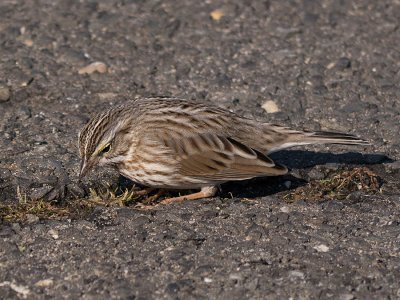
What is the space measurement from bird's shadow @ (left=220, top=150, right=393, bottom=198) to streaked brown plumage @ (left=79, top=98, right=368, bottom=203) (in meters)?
0.26

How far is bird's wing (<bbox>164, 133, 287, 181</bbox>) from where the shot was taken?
723 centimetres

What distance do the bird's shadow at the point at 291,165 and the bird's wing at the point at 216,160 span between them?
0.93ft

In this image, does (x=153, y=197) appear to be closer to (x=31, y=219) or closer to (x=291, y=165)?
(x=31, y=219)

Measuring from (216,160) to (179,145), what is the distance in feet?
1.02

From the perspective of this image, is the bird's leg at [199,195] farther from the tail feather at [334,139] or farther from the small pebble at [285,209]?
the tail feather at [334,139]

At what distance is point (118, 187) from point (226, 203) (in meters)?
0.90

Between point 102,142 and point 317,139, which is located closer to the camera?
point 102,142

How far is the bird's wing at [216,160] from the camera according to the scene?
7234 mm

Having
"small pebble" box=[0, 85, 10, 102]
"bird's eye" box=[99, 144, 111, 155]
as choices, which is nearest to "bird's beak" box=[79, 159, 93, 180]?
"bird's eye" box=[99, 144, 111, 155]

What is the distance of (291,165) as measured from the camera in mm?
7863

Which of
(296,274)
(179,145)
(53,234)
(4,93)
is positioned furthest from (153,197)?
(4,93)

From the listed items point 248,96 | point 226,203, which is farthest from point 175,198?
point 248,96

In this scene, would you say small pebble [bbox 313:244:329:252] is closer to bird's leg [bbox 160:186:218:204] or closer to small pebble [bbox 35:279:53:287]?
bird's leg [bbox 160:186:218:204]

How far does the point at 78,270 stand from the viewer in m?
6.23
